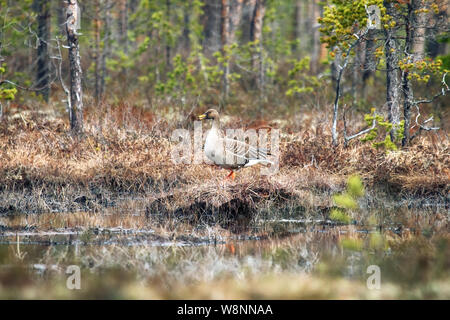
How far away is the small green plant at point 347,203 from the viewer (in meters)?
11.2

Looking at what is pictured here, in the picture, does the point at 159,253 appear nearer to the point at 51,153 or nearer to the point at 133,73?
the point at 51,153

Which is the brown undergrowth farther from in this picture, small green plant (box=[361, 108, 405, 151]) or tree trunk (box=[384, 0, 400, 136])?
tree trunk (box=[384, 0, 400, 136])

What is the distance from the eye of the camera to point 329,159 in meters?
13.9

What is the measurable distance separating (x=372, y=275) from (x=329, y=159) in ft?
19.0

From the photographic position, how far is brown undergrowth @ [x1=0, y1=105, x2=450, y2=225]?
38.0 ft

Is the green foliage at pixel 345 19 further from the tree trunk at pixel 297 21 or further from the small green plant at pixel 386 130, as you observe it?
the tree trunk at pixel 297 21

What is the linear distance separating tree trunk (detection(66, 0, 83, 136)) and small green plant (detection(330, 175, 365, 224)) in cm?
697

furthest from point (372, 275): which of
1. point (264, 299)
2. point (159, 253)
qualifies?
point (159, 253)

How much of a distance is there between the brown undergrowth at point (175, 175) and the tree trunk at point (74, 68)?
372mm

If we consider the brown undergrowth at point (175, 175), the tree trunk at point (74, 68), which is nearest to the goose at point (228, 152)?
the brown undergrowth at point (175, 175)

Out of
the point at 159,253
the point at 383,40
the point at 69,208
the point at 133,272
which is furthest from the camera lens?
the point at 383,40

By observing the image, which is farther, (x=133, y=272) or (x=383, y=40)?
(x=383, y=40)

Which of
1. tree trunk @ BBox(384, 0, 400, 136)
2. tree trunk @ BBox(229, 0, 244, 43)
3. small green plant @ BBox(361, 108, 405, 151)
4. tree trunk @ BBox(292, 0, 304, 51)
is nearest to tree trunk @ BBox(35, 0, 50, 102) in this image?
tree trunk @ BBox(229, 0, 244, 43)
